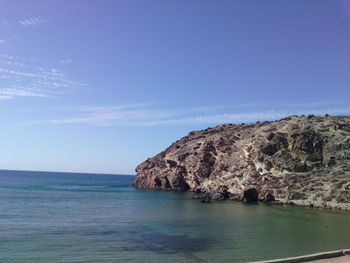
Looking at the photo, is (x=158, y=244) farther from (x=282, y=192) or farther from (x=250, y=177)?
(x=250, y=177)

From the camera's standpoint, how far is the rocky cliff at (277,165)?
217 feet

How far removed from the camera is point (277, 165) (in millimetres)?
77812

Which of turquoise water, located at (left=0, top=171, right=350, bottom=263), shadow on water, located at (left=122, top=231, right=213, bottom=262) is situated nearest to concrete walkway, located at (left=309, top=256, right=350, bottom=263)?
turquoise water, located at (left=0, top=171, right=350, bottom=263)

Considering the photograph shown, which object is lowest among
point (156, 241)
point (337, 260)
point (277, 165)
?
point (156, 241)

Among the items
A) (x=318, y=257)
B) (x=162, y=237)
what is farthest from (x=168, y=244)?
(x=318, y=257)

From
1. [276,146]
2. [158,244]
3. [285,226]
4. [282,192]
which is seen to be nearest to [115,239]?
[158,244]

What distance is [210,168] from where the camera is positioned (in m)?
99.2

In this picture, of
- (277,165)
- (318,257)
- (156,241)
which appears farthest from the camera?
(277,165)

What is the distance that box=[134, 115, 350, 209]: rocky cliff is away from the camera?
66.1 meters

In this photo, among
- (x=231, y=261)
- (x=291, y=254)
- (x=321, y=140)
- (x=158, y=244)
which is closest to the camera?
(x=231, y=261)

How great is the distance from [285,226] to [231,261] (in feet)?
60.0

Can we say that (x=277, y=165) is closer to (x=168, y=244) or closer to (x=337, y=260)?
(x=168, y=244)

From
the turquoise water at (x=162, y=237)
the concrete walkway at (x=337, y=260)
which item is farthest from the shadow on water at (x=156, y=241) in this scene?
the concrete walkway at (x=337, y=260)

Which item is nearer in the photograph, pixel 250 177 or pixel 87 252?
pixel 87 252
